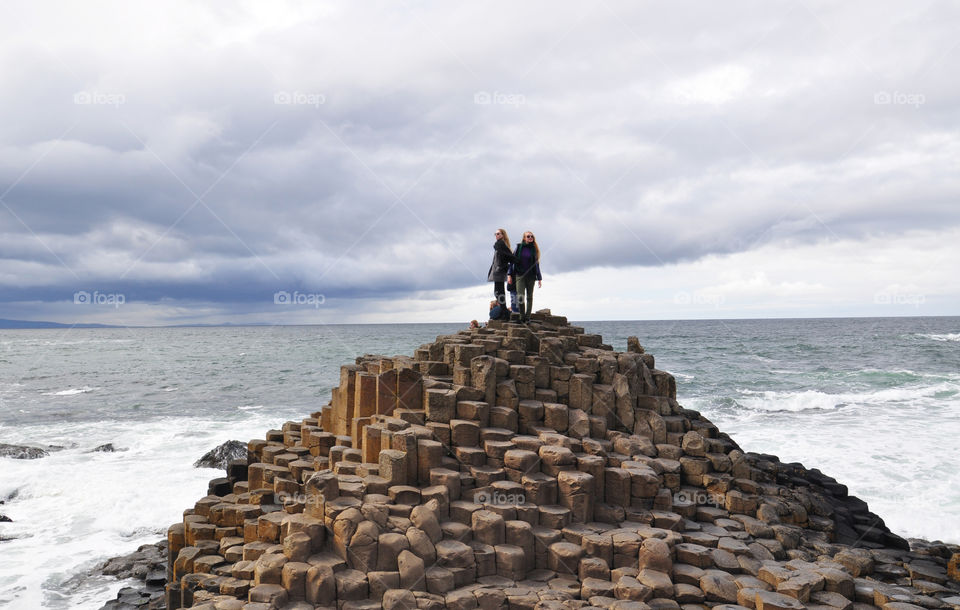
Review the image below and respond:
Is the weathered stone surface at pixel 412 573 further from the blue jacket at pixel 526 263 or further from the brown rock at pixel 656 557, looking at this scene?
the blue jacket at pixel 526 263

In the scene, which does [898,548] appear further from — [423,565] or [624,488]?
[423,565]

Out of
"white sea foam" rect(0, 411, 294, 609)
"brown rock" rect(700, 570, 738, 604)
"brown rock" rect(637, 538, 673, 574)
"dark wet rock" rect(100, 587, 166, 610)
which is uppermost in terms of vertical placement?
"brown rock" rect(637, 538, 673, 574)

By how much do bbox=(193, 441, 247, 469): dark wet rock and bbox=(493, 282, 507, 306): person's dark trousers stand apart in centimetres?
1061

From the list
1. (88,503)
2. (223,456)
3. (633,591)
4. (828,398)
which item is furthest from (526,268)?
(828,398)

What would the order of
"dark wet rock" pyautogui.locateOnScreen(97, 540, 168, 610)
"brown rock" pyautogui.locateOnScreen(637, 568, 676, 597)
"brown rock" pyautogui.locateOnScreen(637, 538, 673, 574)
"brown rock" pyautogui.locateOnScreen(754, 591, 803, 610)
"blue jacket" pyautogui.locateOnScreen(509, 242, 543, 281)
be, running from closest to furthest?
"brown rock" pyautogui.locateOnScreen(754, 591, 803, 610), "brown rock" pyautogui.locateOnScreen(637, 568, 676, 597), "brown rock" pyautogui.locateOnScreen(637, 538, 673, 574), "dark wet rock" pyautogui.locateOnScreen(97, 540, 168, 610), "blue jacket" pyautogui.locateOnScreen(509, 242, 543, 281)

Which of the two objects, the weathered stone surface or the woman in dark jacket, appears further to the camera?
the woman in dark jacket

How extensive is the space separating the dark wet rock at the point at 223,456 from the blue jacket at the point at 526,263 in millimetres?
11458

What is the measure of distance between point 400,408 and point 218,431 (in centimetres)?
1747

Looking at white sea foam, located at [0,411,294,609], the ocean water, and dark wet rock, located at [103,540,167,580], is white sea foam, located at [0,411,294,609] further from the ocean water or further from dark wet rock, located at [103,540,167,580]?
dark wet rock, located at [103,540,167,580]

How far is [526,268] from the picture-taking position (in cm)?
1136

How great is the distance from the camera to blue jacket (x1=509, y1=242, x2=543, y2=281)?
447 inches

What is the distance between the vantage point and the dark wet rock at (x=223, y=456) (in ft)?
59.3

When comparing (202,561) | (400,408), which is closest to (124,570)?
(202,561)

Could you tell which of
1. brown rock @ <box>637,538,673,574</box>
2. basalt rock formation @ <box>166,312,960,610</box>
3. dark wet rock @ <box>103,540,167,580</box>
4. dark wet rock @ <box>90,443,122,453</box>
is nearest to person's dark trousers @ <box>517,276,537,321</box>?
basalt rock formation @ <box>166,312,960,610</box>
